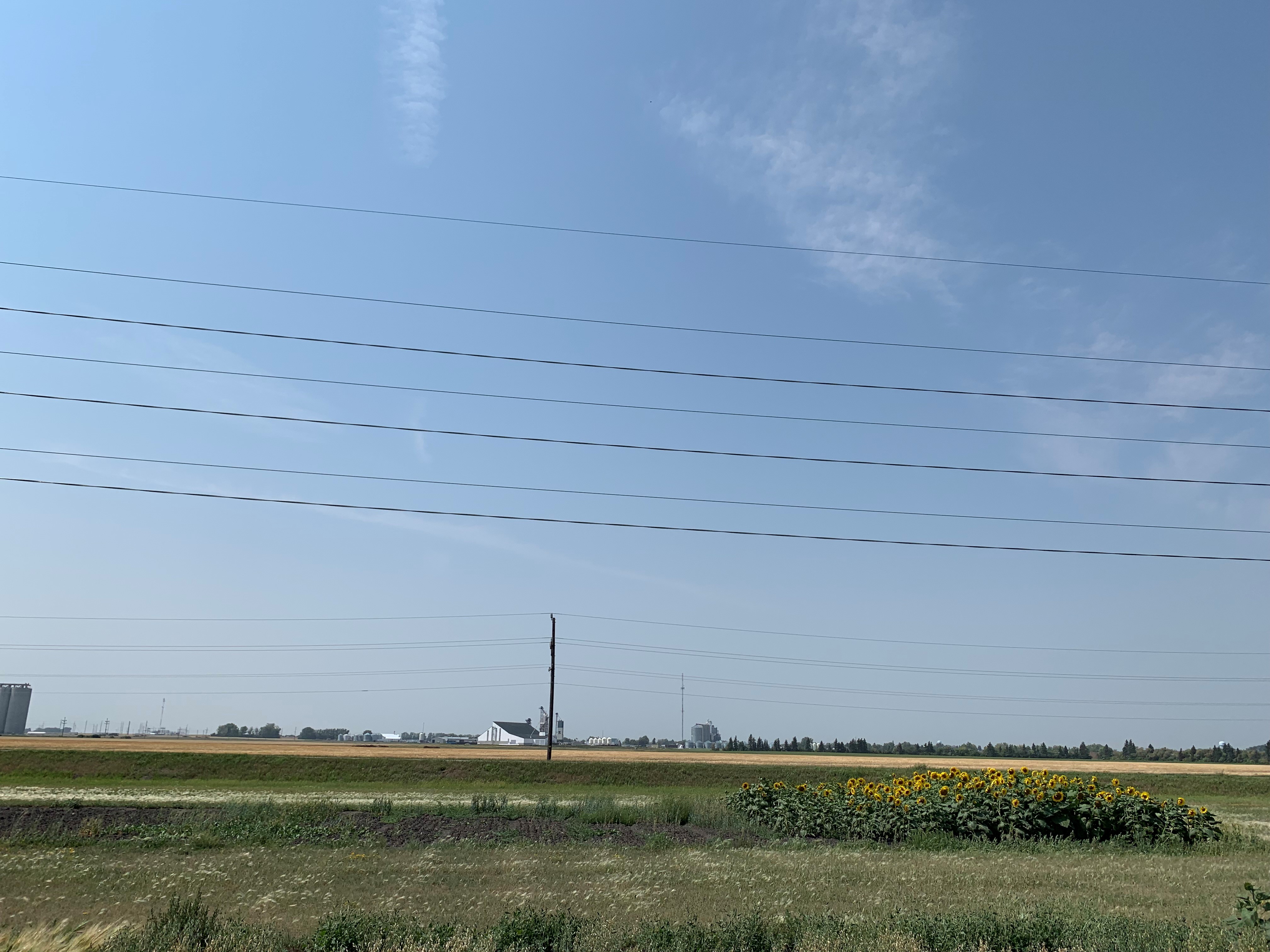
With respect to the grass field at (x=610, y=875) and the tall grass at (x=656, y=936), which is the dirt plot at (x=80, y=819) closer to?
the grass field at (x=610, y=875)

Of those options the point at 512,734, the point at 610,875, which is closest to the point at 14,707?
the point at 512,734

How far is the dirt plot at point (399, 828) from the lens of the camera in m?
16.2

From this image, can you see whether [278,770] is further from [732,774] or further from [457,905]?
[457,905]

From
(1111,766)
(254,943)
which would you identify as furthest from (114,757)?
(1111,766)

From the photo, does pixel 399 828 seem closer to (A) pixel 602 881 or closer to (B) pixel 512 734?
(A) pixel 602 881

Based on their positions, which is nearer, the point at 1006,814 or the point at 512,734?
the point at 1006,814

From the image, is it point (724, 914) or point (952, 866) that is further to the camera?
point (952, 866)

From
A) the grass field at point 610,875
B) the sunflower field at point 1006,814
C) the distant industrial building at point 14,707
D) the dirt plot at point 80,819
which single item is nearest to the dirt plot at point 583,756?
the grass field at point 610,875

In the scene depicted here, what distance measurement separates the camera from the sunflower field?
703 inches

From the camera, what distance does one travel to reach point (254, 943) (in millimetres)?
7766

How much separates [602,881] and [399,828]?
22.0 feet

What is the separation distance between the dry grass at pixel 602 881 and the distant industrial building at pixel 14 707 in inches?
5435

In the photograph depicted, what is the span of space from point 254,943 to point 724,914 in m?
4.89

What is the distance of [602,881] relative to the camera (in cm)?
1198
